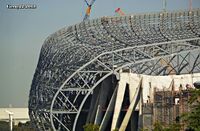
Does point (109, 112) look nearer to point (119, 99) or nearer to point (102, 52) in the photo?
point (119, 99)

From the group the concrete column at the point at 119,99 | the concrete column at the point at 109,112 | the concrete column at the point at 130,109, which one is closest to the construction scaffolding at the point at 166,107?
the concrete column at the point at 130,109

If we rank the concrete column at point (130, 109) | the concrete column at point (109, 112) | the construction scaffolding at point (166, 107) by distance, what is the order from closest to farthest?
the construction scaffolding at point (166, 107)
the concrete column at point (130, 109)
the concrete column at point (109, 112)

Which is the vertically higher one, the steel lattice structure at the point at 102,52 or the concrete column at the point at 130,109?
the steel lattice structure at the point at 102,52

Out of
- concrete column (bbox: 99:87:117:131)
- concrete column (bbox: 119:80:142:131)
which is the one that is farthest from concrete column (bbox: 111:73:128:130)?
concrete column (bbox: 99:87:117:131)

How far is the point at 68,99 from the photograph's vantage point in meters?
84.9

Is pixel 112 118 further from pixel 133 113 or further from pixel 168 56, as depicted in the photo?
Result: pixel 168 56

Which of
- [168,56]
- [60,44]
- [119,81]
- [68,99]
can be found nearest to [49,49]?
[60,44]

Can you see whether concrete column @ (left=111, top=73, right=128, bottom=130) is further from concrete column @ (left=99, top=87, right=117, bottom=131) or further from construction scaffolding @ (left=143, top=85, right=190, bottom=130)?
construction scaffolding @ (left=143, top=85, right=190, bottom=130)

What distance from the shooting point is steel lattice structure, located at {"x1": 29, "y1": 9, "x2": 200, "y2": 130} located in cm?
7862

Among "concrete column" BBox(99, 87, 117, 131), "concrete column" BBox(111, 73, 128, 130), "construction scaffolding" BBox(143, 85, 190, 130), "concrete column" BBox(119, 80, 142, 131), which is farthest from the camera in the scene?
"concrete column" BBox(99, 87, 117, 131)

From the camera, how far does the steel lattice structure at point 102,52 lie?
3095 inches

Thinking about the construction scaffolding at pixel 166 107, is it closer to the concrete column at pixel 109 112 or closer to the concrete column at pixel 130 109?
the concrete column at pixel 130 109

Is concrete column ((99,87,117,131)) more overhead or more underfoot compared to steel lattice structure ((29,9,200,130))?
more underfoot

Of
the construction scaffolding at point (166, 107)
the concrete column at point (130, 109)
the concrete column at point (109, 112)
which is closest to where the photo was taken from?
the construction scaffolding at point (166, 107)
